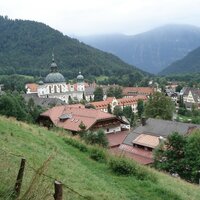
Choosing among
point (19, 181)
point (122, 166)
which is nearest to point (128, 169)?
point (122, 166)

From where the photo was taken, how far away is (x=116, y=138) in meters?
49.1

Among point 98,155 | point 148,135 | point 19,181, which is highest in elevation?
point 19,181

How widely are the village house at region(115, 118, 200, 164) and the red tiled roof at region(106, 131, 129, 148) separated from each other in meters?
1.36

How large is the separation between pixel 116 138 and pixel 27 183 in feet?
133

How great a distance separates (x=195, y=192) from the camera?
15922mm

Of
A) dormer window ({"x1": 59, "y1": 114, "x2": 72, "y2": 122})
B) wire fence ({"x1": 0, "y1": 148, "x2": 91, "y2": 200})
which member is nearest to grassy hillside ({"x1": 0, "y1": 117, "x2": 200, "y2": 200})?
wire fence ({"x1": 0, "y1": 148, "x2": 91, "y2": 200})

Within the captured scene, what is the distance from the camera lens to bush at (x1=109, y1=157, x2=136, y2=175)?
1515cm

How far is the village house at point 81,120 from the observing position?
48.2 meters

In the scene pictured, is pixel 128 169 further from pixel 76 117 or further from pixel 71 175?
pixel 76 117

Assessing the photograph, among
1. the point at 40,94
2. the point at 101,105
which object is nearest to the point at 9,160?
the point at 101,105

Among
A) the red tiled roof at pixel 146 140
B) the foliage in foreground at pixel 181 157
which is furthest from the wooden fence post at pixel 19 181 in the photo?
the red tiled roof at pixel 146 140

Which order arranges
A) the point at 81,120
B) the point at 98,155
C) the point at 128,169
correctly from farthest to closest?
the point at 81,120
the point at 98,155
the point at 128,169

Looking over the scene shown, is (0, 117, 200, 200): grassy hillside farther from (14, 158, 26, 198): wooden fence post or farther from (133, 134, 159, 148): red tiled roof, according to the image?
(133, 134, 159, 148): red tiled roof

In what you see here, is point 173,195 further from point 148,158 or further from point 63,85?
point 63,85
